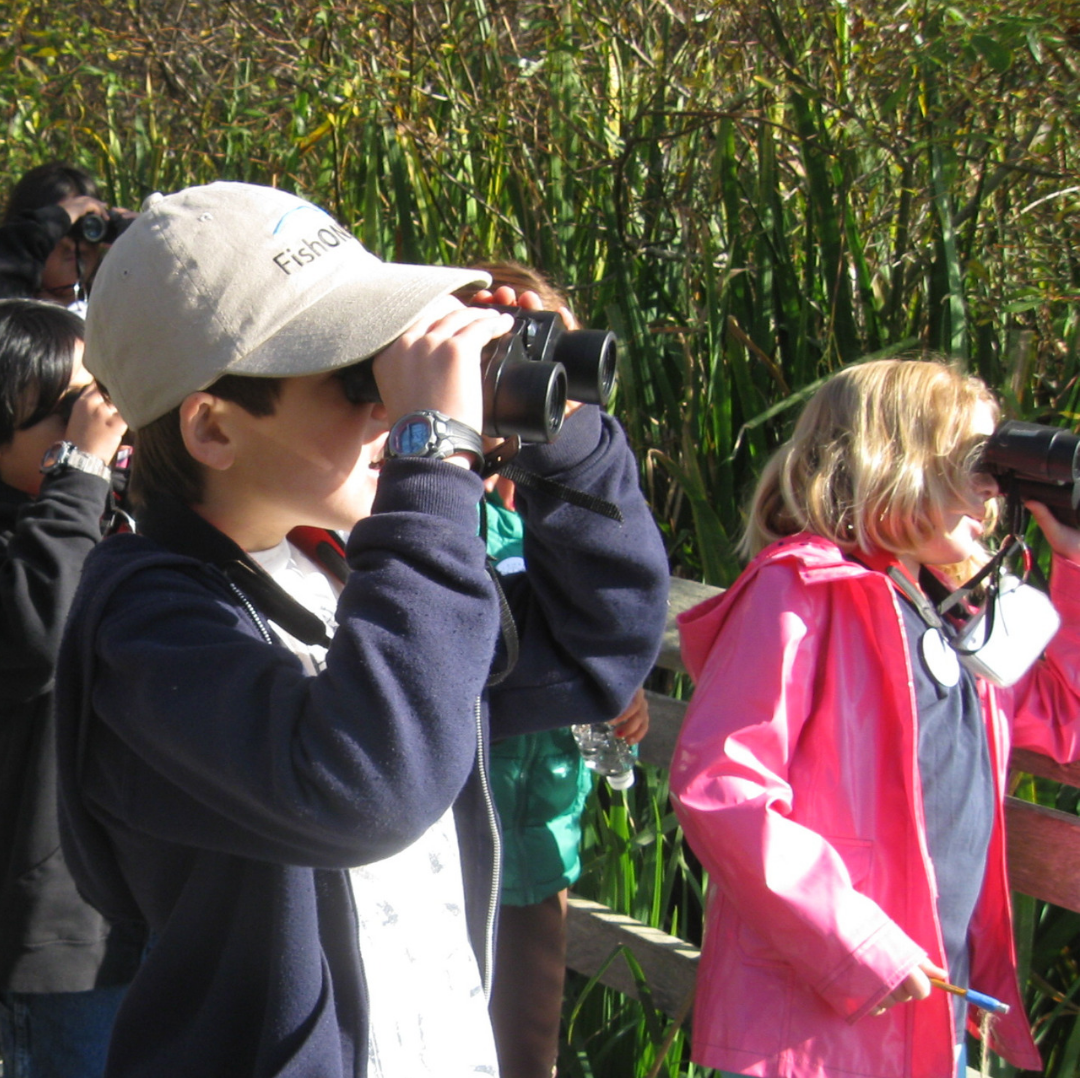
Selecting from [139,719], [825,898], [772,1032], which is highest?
[139,719]

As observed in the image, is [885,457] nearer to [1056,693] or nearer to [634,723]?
[1056,693]

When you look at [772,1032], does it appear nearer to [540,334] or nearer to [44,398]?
[540,334]

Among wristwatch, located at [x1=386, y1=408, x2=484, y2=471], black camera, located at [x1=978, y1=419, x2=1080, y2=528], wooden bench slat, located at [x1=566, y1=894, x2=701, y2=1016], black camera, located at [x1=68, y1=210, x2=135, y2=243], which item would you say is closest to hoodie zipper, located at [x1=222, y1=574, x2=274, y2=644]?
wristwatch, located at [x1=386, y1=408, x2=484, y2=471]

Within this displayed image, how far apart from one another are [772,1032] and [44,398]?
1.59 m

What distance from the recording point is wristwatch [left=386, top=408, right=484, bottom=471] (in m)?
1.07

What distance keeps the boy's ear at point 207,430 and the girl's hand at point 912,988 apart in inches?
40.3

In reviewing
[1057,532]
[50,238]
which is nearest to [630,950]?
[1057,532]

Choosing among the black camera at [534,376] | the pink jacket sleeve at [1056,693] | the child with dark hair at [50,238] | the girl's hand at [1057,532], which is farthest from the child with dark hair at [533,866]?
the child with dark hair at [50,238]

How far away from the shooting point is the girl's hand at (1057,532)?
1720 mm

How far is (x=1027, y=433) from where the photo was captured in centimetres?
163

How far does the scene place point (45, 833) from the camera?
1.85 m

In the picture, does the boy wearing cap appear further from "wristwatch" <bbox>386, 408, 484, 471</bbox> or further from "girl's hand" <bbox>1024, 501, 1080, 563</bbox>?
"girl's hand" <bbox>1024, 501, 1080, 563</bbox>

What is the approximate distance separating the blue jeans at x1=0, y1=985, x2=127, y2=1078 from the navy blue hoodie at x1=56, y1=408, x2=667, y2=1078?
2.43 feet

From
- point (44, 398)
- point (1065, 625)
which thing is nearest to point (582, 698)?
point (1065, 625)
